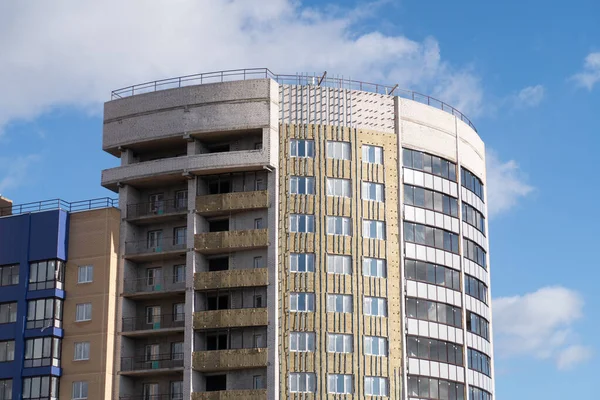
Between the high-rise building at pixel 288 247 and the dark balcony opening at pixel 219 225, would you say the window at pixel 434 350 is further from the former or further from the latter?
the dark balcony opening at pixel 219 225

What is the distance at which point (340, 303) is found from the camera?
105 meters

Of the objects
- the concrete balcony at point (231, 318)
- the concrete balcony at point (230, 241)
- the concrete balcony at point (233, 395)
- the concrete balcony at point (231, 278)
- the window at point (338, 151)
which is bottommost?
the concrete balcony at point (233, 395)

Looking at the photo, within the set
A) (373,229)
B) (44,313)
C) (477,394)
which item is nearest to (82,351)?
(44,313)

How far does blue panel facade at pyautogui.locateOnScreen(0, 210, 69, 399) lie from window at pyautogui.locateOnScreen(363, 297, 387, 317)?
91.4 feet

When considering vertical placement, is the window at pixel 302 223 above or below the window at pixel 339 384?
above

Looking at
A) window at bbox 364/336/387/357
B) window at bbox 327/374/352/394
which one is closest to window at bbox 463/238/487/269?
window at bbox 364/336/387/357

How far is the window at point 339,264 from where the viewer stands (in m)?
105

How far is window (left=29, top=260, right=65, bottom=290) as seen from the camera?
4286 inches

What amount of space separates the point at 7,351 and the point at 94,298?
949 cm

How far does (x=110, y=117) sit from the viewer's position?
114 metres

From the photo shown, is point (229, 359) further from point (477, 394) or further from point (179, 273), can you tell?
point (477, 394)

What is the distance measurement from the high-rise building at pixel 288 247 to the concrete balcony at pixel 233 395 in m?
0.12

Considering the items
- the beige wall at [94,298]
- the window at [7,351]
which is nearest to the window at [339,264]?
the beige wall at [94,298]

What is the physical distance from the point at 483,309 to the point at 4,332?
46268mm
